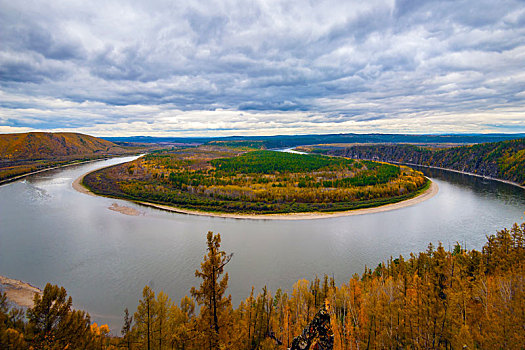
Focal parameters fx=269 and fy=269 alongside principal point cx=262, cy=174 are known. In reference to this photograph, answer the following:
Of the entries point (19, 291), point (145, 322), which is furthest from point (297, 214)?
point (145, 322)

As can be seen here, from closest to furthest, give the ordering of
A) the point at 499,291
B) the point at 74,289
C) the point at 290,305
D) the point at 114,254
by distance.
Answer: the point at 499,291 → the point at 290,305 → the point at 74,289 → the point at 114,254

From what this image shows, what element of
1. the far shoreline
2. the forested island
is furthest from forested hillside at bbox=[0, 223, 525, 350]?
the forested island

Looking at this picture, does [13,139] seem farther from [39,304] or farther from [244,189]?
[39,304]

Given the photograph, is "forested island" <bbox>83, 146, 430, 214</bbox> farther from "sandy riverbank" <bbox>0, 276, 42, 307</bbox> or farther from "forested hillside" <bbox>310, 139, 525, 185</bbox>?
"forested hillside" <bbox>310, 139, 525, 185</bbox>

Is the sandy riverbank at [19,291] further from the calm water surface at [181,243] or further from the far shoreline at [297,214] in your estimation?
the far shoreline at [297,214]

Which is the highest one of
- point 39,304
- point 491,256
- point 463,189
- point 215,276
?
point 215,276

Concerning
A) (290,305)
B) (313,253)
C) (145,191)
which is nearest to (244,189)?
(145,191)
